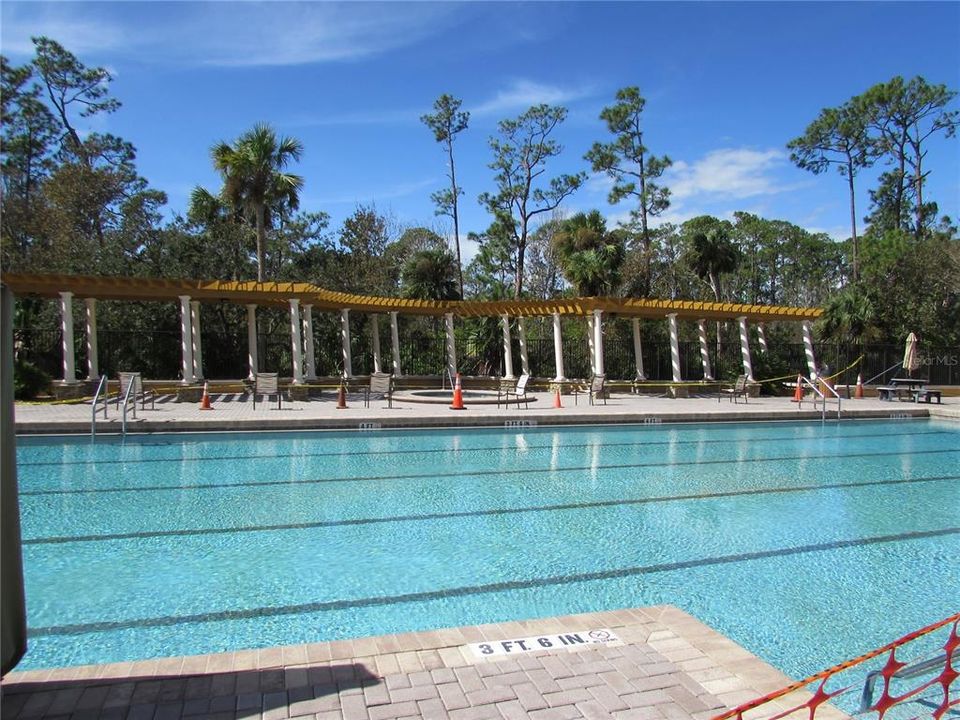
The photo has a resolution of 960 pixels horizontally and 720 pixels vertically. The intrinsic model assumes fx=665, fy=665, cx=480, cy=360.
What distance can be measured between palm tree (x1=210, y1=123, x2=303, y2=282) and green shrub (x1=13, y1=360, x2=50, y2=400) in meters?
6.19

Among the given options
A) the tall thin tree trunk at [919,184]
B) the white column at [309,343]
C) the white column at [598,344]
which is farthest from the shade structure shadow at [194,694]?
the tall thin tree trunk at [919,184]

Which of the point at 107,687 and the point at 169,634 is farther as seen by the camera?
the point at 169,634

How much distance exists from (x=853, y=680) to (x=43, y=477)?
9.09m

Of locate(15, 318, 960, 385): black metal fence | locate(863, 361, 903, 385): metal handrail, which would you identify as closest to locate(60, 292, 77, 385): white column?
locate(15, 318, 960, 385): black metal fence

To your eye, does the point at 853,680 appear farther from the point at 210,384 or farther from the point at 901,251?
the point at 901,251

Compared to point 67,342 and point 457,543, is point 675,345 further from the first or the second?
point 67,342

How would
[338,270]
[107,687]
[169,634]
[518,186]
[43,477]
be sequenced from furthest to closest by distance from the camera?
[518,186] < [338,270] < [43,477] < [169,634] < [107,687]

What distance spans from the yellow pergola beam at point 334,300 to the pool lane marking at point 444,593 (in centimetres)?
1325

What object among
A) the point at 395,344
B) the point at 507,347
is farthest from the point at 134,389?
the point at 507,347

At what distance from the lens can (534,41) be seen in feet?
43.8

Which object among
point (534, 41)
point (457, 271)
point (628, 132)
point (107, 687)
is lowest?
point (107, 687)

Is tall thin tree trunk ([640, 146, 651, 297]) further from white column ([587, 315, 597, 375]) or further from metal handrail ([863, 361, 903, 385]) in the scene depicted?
metal handrail ([863, 361, 903, 385])

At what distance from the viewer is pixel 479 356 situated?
2447 cm

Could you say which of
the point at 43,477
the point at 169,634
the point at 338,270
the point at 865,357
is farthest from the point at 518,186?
the point at 169,634
